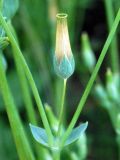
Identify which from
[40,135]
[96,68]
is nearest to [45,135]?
[40,135]

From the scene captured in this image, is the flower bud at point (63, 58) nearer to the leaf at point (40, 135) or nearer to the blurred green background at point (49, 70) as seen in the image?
the leaf at point (40, 135)

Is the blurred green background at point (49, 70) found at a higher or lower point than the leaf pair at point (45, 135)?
lower

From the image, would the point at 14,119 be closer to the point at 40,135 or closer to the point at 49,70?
the point at 40,135

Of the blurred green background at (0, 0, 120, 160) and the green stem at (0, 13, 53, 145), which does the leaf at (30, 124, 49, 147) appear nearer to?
the green stem at (0, 13, 53, 145)

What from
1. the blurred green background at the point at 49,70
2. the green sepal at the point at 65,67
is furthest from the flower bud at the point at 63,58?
the blurred green background at the point at 49,70

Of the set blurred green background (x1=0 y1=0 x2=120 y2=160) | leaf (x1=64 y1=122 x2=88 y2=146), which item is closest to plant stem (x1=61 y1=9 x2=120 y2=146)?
leaf (x1=64 y1=122 x2=88 y2=146)

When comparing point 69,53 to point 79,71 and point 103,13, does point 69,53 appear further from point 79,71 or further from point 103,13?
point 103,13

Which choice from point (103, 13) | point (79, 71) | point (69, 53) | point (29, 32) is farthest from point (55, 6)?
point (69, 53)
